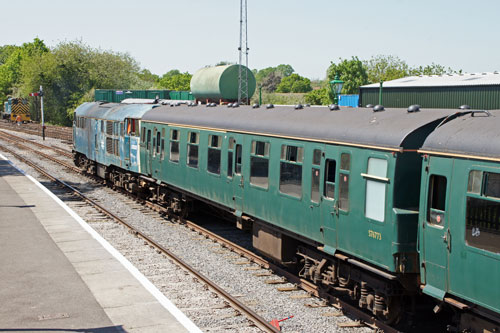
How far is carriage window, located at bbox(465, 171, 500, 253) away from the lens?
281 inches

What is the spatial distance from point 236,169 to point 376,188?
17.7 feet

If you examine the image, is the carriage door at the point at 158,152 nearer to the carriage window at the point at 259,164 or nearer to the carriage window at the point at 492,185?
the carriage window at the point at 259,164

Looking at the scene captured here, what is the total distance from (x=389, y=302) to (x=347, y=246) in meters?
1.11

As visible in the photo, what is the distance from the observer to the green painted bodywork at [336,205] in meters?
8.59

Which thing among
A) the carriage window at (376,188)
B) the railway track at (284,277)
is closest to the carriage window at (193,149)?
the railway track at (284,277)

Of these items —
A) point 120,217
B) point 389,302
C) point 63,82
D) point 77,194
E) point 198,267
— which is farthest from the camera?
point 63,82

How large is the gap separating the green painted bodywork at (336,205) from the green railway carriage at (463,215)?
1.15ft

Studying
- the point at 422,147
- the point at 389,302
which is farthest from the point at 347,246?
the point at 422,147

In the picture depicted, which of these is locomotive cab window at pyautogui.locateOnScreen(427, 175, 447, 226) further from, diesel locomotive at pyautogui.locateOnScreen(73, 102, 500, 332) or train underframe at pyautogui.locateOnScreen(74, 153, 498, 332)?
train underframe at pyautogui.locateOnScreen(74, 153, 498, 332)

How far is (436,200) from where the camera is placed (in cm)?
808

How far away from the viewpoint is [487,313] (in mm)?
7348

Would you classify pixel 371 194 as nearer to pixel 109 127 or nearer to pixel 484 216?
pixel 484 216

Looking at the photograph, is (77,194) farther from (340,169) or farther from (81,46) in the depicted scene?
(81,46)

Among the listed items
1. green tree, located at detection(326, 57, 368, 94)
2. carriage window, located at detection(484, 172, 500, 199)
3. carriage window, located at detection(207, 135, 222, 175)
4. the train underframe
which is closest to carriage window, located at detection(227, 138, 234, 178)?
carriage window, located at detection(207, 135, 222, 175)
